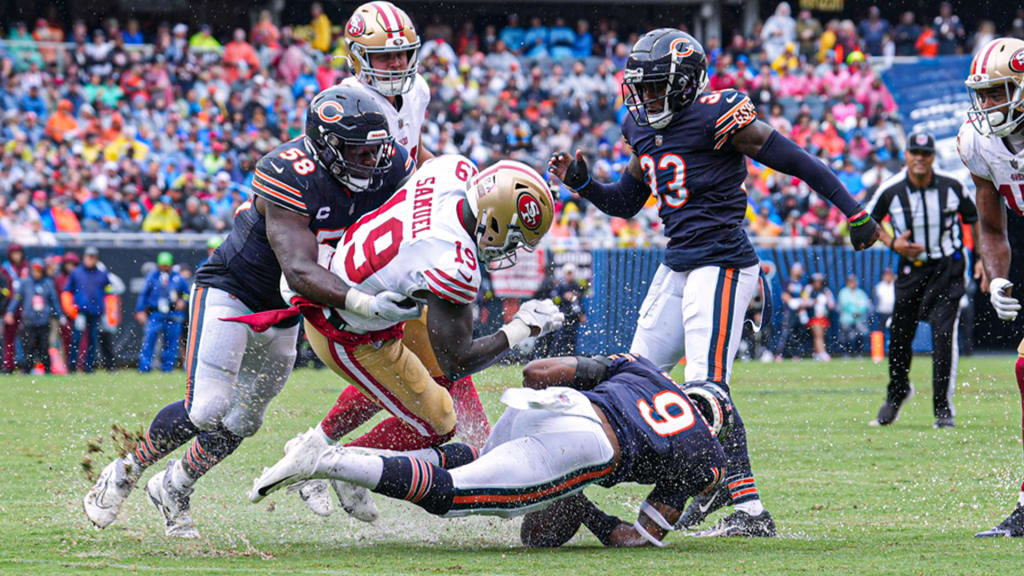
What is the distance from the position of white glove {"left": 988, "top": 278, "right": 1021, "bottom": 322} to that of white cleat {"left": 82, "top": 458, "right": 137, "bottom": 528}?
3.60 meters

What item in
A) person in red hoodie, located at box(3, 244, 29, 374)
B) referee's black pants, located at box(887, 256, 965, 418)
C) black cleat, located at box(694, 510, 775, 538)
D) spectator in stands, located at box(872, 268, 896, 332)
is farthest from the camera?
spectator in stands, located at box(872, 268, 896, 332)

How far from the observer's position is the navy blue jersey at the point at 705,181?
223 inches

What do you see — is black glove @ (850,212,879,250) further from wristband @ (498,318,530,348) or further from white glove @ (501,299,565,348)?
wristband @ (498,318,530,348)

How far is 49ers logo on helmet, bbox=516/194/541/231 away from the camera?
4.68 metres

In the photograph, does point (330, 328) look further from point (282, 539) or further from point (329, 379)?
point (329, 379)

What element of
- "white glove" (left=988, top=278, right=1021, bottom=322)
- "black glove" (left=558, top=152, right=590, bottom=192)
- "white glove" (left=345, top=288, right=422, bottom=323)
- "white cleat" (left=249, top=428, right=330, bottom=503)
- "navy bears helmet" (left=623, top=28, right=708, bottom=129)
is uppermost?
"navy bears helmet" (left=623, top=28, right=708, bottom=129)

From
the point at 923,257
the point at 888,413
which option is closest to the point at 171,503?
the point at 888,413

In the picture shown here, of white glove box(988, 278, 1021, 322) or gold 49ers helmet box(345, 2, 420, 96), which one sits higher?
gold 49ers helmet box(345, 2, 420, 96)

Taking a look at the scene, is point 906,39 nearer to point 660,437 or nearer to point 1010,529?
point 1010,529

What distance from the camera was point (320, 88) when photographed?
19391 mm

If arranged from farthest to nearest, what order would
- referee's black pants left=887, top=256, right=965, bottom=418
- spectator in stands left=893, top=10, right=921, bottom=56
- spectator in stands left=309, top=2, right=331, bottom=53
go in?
spectator in stands left=893, top=10, right=921, bottom=56 < spectator in stands left=309, top=2, right=331, bottom=53 < referee's black pants left=887, top=256, right=965, bottom=418

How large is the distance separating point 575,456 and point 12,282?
37.1 ft

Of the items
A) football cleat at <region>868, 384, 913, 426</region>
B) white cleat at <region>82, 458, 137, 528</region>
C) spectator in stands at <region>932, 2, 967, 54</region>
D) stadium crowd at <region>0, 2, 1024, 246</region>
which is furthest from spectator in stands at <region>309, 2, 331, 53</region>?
white cleat at <region>82, 458, 137, 528</region>

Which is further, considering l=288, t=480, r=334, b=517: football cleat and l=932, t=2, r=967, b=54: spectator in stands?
l=932, t=2, r=967, b=54: spectator in stands
